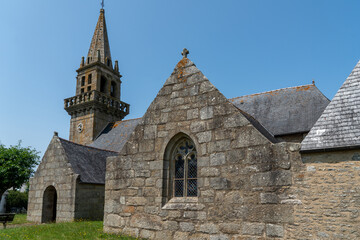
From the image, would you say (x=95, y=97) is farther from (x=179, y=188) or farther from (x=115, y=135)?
(x=179, y=188)

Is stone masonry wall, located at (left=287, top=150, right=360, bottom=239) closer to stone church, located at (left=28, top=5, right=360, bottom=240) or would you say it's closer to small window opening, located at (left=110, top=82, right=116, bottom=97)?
stone church, located at (left=28, top=5, right=360, bottom=240)

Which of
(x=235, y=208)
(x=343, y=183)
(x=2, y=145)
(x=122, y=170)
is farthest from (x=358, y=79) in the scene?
(x=2, y=145)

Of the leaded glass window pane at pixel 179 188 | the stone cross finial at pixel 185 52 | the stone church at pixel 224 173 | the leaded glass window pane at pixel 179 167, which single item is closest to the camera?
the stone church at pixel 224 173

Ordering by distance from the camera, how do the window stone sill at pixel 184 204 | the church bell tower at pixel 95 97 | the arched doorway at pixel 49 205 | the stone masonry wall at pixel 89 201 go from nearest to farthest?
the window stone sill at pixel 184 204 < the stone masonry wall at pixel 89 201 < the arched doorway at pixel 49 205 < the church bell tower at pixel 95 97

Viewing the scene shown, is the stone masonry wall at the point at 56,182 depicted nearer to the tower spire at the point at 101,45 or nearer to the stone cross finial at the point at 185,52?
the stone cross finial at the point at 185,52

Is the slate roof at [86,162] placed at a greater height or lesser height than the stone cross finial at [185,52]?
lesser

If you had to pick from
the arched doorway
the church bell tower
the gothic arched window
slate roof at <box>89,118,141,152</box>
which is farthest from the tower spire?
the gothic arched window

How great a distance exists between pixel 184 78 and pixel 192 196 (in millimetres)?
2933

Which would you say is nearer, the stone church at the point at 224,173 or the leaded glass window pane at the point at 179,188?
the stone church at the point at 224,173

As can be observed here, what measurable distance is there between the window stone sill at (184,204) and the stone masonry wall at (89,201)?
22.2 feet

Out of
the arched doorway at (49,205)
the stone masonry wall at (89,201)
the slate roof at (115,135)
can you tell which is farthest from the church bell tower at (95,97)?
the stone masonry wall at (89,201)

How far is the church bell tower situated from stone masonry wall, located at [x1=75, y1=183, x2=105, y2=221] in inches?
476

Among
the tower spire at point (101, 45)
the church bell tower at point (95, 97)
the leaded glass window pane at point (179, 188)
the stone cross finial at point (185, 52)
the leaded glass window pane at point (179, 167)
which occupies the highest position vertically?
the tower spire at point (101, 45)

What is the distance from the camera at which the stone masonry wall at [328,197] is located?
5.35m
